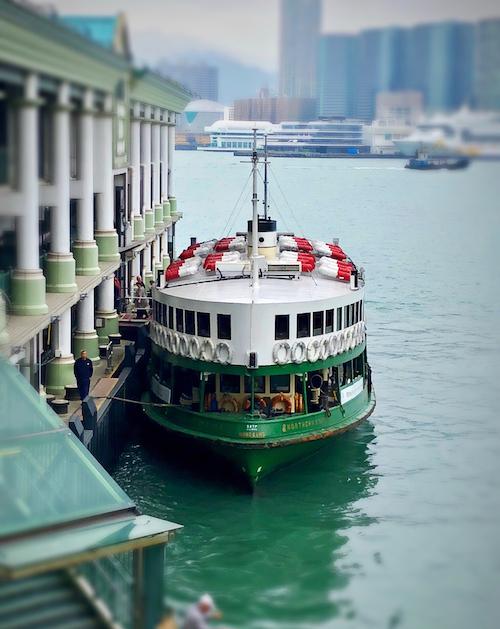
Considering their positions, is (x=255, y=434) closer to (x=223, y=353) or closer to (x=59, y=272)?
(x=223, y=353)

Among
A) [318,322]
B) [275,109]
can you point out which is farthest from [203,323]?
[275,109]

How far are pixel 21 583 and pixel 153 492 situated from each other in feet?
36.1

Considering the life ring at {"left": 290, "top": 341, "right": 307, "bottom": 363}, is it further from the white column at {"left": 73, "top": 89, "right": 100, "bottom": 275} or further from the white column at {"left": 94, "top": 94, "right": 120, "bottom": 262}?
the white column at {"left": 94, "top": 94, "right": 120, "bottom": 262}

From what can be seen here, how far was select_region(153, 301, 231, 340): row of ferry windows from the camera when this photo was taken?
24094 mm

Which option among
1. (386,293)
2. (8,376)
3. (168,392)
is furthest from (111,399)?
(386,293)

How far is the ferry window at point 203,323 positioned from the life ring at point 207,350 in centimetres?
26

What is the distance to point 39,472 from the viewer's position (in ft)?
48.4

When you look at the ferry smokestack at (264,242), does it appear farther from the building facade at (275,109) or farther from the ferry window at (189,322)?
the building facade at (275,109)

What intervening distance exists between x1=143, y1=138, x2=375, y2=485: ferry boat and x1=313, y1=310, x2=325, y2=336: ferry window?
2 centimetres

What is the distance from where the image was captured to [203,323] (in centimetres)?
2455

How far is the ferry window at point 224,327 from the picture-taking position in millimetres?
24000

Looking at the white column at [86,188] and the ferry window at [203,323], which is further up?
the white column at [86,188]

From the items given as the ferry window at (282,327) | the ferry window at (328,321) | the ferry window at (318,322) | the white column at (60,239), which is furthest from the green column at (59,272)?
the ferry window at (328,321)

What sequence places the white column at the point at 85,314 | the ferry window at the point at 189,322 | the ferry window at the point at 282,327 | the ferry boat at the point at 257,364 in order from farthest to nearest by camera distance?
the white column at the point at 85,314
the ferry window at the point at 189,322
the ferry window at the point at 282,327
the ferry boat at the point at 257,364
